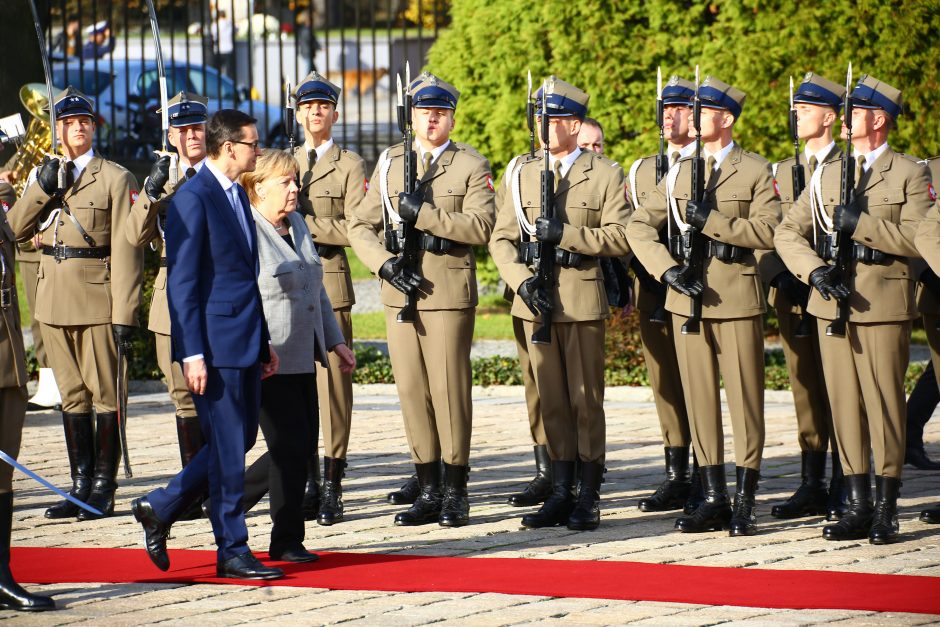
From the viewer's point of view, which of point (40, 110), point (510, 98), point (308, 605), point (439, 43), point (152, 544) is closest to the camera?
point (308, 605)

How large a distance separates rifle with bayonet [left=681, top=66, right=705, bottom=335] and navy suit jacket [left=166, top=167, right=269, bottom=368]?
7.79 feet

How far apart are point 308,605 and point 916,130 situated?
394 inches

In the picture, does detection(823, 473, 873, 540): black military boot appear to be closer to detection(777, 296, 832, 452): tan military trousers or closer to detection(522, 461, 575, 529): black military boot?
detection(777, 296, 832, 452): tan military trousers

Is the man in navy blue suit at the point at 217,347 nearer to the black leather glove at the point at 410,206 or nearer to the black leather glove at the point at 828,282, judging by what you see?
the black leather glove at the point at 410,206

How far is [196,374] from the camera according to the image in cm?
696

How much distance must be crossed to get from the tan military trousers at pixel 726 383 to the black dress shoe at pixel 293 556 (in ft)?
7.18

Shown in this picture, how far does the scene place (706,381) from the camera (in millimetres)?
8445

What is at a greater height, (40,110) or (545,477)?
(40,110)

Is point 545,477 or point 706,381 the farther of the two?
point 545,477

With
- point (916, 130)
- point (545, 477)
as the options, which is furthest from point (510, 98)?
point (545, 477)

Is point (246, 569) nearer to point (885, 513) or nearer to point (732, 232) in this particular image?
point (732, 232)

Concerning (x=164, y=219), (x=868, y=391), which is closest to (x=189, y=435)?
(x=164, y=219)

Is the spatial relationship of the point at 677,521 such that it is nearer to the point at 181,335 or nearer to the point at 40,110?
the point at 181,335

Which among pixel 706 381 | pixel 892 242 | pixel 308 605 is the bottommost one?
pixel 308 605
